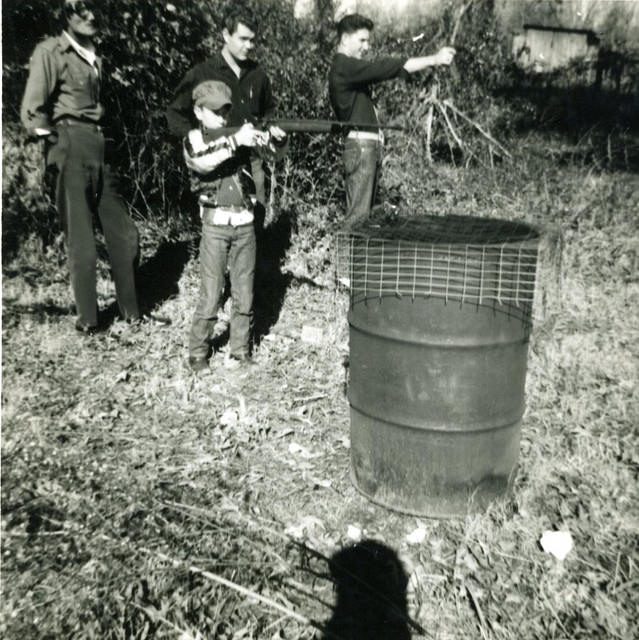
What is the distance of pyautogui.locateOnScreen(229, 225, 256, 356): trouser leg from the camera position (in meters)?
4.05

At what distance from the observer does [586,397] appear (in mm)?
4012

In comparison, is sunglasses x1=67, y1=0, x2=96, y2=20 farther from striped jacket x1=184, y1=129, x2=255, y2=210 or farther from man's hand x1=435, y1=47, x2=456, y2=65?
man's hand x1=435, y1=47, x2=456, y2=65

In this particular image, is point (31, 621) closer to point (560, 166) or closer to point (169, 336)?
point (169, 336)

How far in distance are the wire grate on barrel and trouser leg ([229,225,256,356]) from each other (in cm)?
144

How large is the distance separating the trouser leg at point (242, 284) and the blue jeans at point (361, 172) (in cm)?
116

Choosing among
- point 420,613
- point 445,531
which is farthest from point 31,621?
point 445,531

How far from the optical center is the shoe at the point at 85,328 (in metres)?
4.88

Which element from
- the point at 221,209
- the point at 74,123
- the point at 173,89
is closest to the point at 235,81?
the point at 221,209

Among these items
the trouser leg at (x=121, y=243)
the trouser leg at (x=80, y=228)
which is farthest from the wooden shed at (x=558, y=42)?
the trouser leg at (x=80, y=228)

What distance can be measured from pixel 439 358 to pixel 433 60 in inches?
127

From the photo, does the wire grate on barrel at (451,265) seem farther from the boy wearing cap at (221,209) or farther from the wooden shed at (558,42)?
the wooden shed at (558,42)

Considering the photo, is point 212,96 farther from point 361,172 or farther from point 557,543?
point 557,543

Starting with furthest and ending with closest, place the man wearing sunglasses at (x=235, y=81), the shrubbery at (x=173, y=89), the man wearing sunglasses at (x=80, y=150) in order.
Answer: the shrubbery at (x=173, y=89) < the man wearing sunglasses at (x=80, y=150) < the man wearing sunglasses at (x=235, y=81)

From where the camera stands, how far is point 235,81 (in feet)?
14.3
